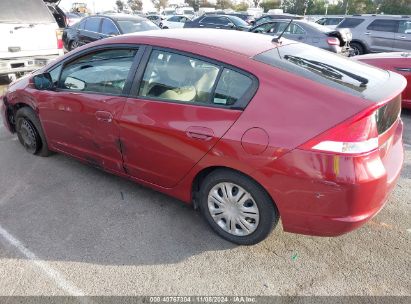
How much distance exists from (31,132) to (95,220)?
6.08 feet

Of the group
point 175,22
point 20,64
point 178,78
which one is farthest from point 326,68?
point 175,22

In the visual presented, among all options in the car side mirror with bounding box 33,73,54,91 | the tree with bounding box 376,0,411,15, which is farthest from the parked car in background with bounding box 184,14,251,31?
the tree with bounding box 376,0,411,15

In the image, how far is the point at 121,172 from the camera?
346 centimetres

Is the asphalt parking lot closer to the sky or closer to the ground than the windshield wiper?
closer to the ground

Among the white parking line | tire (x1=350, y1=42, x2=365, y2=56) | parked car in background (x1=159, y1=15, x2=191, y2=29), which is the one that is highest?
the white parking line

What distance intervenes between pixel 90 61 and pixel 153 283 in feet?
7.49

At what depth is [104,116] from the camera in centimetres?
325

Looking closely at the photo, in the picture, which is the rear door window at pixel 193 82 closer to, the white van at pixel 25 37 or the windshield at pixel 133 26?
the white van at pixel 25 37

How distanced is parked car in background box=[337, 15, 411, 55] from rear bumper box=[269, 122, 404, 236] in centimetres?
1090

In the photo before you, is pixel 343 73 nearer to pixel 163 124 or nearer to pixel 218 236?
pixel 163 124

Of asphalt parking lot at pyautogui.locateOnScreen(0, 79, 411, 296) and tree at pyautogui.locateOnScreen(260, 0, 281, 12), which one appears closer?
asphalt parking lot at pyautogui.locateOnScreen(0, 79, 411, 296)

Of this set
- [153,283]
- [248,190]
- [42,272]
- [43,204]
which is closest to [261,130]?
[248,190]

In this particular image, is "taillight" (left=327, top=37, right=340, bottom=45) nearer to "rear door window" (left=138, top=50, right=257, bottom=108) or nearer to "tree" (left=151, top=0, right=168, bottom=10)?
"rear door window" (left=138, top=50, right=257, bottom=108)

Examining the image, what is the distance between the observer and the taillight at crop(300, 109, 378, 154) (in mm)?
2199
